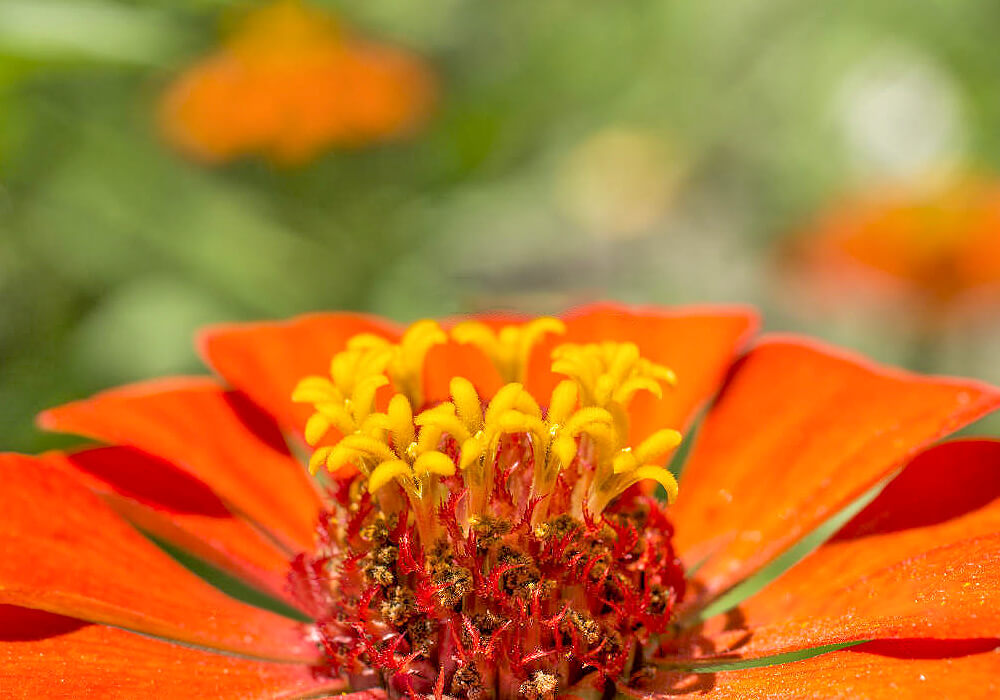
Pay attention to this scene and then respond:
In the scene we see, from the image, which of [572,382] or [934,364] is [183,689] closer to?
[572,382]

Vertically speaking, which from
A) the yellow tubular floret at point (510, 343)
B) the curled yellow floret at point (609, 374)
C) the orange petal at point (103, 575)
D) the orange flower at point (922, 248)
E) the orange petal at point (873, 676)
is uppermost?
the orange flower at point (922, 248)

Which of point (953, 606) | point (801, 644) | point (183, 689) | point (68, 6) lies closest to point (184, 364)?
point (68, 6)

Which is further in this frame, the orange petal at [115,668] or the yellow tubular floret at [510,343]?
the yellow tubular floret at [510,343]

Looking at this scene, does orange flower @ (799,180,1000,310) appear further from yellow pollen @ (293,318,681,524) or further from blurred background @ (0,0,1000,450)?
yellow pollen @ (293,318,681,524)

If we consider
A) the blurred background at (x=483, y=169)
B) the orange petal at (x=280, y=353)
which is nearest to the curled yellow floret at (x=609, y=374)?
the orange petal at (x=280, y=353)

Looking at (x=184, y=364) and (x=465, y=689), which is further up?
(x=184, y=364)

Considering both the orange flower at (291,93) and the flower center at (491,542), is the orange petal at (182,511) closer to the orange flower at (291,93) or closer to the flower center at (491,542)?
the flower center at (491,542)

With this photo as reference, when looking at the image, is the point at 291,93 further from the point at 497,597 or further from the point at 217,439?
the point at 497,597

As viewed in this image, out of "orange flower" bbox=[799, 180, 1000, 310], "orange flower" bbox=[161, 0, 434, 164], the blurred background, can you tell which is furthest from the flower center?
"orange flower" bbox=[799, 180, 1000, 310]
